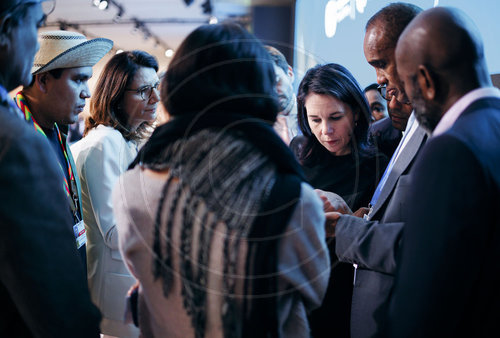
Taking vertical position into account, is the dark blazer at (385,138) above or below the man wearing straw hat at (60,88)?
below

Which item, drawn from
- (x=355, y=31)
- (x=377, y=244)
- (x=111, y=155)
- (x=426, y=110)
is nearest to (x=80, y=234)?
(x=111, y=155)

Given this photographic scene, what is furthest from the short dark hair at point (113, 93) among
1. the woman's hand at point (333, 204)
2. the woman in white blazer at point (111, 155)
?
the woman's hand at point (333, 204)

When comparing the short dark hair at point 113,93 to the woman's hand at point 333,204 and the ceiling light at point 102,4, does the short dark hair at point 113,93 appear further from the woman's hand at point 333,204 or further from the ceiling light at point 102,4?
the ceiling light at point 102,4

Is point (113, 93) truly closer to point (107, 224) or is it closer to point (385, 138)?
point (107, 224)

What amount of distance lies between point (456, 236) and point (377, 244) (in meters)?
0.32

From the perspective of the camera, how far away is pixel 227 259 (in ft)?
2.45

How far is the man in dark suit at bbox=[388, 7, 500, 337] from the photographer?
0.69 metres

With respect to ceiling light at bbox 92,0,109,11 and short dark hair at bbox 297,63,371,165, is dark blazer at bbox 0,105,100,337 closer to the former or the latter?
short dark hair at bbox 297,63,371,165

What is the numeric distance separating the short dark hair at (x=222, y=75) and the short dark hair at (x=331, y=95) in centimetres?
70

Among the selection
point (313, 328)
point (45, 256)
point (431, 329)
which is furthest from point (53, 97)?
point (431, 329)

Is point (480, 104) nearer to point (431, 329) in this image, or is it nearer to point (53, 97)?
point (431, 329)

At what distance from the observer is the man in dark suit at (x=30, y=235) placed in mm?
722

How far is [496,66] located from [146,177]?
1.36 m

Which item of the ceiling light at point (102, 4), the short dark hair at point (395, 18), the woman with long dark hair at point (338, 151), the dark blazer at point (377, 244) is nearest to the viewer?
the dark blazer at point (377, 244)
